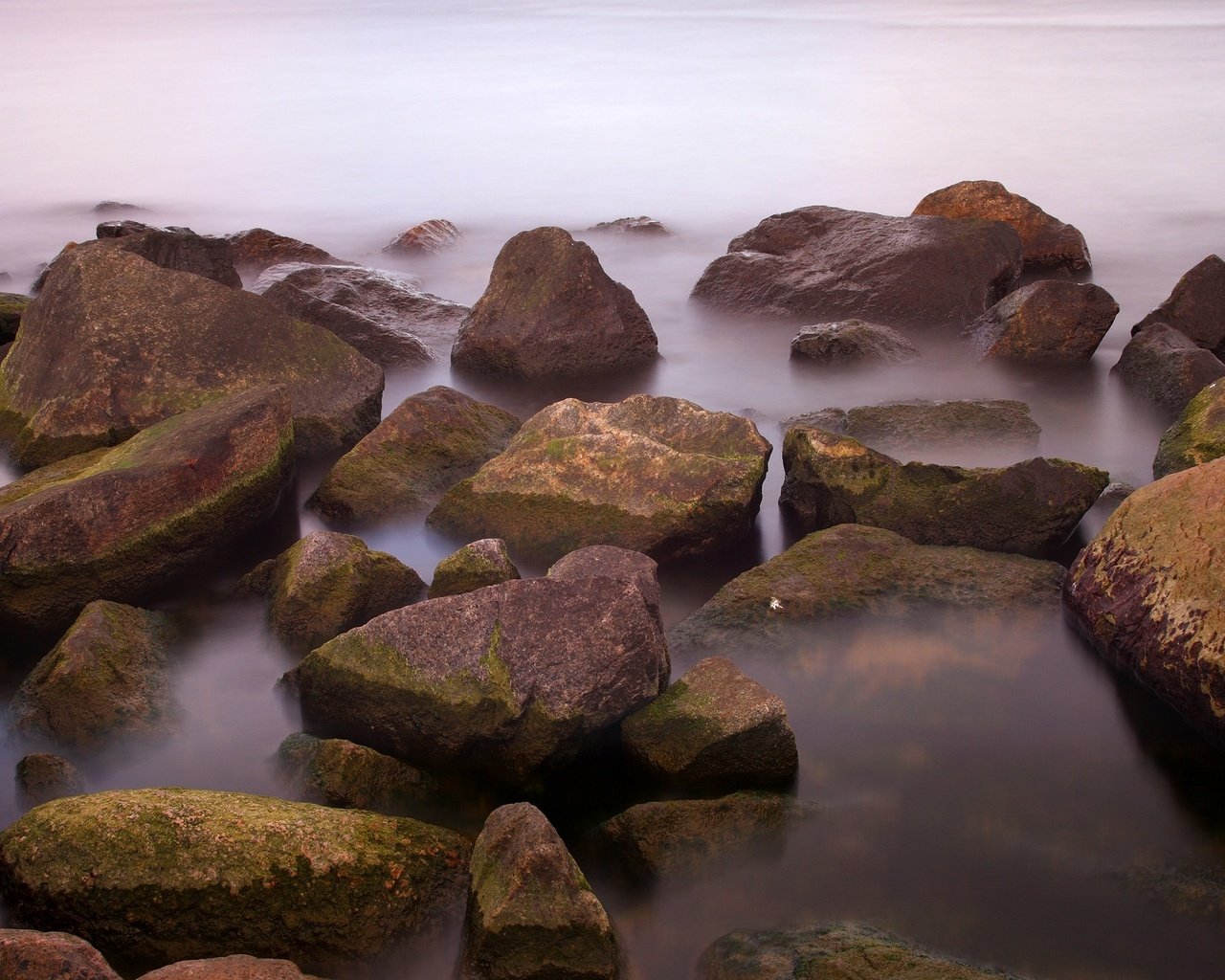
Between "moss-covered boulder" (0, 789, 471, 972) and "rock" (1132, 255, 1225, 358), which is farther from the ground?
"rock" (1132, 255, 1225, 358)

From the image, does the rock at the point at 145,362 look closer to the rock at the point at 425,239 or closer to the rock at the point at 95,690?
the rock at the point at 95,690

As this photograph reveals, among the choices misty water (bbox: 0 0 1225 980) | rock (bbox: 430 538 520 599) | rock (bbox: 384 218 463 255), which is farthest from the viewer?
rock (bbox: 384 218 463 255)

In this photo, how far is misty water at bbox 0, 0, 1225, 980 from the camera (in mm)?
4141

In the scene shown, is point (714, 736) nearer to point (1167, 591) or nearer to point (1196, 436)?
point (1167, 591)

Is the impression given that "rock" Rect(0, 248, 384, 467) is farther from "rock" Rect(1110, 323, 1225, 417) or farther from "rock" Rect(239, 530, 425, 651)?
"rock" Rect(1110, 323, 1225, 417)

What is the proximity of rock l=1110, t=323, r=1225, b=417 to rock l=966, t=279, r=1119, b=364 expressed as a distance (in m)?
0.28

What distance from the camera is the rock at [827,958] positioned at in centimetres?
355

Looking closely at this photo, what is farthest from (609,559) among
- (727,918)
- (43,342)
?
(43,342)

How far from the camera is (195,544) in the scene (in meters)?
5.99

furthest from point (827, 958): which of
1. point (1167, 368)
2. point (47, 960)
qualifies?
point (1167, 368)

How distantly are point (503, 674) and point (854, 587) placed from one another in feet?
6.29

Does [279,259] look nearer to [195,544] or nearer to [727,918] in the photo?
[195,544]

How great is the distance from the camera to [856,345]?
907 centimetres

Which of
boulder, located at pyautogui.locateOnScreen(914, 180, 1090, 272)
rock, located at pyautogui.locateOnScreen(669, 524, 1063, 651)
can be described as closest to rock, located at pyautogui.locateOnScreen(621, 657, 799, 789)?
rock, located at pyautogui.locateOnScreen(669, 524, 1063, 651)
